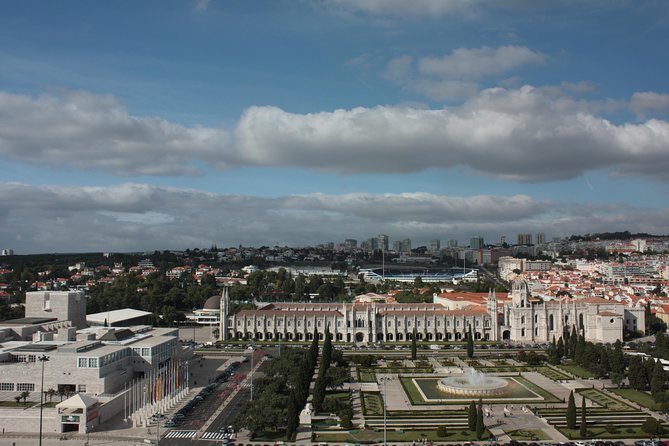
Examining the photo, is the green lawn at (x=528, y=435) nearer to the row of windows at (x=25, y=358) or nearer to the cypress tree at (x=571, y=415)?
the cypress tree at (x=571, y=415)

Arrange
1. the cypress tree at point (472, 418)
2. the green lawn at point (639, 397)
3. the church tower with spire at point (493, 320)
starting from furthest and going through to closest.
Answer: the church tower with spire at point (493, 320) → the green lawn at point (639, 397) → the cypress tree at point (472, 418)

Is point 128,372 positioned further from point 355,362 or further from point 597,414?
point 597,414

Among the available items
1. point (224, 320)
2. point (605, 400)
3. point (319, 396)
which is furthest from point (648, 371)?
point (224, 320)

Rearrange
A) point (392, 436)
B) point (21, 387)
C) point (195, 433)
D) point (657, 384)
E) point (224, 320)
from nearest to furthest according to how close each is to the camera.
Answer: point (392, 436), point (195, 433), point (657, 384), point (21, 387), point (224, 320)

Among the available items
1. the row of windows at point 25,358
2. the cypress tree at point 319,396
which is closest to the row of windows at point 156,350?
the row of windows at point 25,358

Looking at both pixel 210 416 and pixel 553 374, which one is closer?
pixel 210 416

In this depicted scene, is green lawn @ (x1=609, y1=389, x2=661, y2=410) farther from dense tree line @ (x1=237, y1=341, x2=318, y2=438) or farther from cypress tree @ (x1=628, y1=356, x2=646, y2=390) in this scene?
dense tree line @ (x1=237, y1=341, x2=318, y2=438)

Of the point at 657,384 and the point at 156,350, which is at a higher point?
the point at 156,350

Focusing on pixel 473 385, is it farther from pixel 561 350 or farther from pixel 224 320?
pixel 224 320
